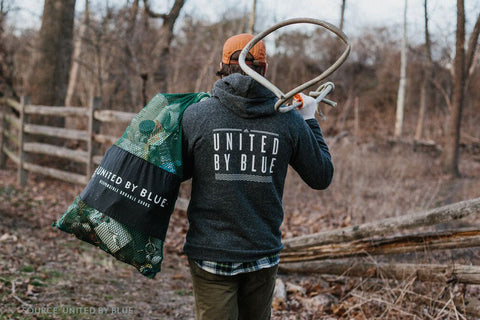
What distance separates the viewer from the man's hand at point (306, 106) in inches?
82.1

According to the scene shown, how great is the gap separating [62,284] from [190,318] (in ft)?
3.73

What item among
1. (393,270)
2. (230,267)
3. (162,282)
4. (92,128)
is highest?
(92,128)

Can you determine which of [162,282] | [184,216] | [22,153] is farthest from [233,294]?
[22,153]

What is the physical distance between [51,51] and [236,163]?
815 centimetres

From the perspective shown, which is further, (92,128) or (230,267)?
(92,128)

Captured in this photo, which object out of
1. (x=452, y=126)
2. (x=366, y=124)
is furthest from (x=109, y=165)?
(x=366, y=124)

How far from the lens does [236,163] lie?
1870 mm

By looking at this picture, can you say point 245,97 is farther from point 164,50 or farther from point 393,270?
point 164,50

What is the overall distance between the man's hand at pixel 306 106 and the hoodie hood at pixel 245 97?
25cm

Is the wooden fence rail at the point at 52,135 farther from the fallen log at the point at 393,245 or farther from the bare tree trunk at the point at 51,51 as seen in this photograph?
the fallen log at the point at 393,245

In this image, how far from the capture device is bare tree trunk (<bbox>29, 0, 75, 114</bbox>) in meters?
8.84

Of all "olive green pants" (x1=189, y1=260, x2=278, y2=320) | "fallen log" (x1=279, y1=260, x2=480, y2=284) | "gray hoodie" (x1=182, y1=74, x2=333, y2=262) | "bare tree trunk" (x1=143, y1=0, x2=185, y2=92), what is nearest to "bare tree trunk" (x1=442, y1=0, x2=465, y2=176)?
"bare tree trunk" (x1=143, y1=0, x2=185, y2=92)

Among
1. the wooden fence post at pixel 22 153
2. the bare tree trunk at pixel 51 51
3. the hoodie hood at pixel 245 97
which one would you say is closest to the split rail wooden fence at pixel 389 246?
the hoodie hood at pixel 245 97

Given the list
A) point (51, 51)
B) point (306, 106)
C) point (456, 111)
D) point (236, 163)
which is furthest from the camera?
point (456, 111)
